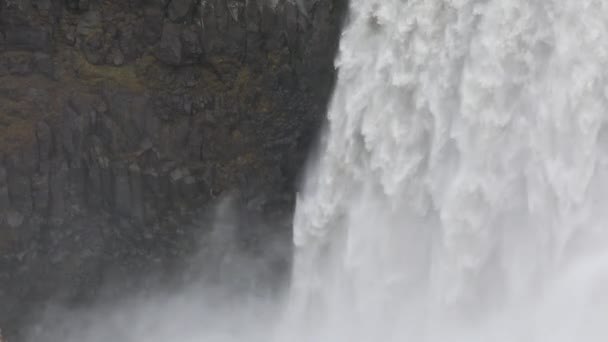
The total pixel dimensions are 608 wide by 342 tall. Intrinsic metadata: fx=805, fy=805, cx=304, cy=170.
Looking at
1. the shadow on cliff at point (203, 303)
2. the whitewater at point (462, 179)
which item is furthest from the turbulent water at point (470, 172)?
the shadow on cliff at point (203, 303)

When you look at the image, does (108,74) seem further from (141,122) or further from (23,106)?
(23,106)

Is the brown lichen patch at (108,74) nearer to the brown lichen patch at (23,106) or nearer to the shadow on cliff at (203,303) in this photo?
the brown lichen patch at (23,106)

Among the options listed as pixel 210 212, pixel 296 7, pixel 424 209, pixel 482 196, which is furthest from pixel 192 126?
pixel 482 196

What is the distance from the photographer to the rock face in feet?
66.5

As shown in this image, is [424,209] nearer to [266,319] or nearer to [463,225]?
[463,225]

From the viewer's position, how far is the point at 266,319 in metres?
22.5

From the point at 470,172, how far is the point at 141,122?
900 cm

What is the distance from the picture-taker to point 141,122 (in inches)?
830

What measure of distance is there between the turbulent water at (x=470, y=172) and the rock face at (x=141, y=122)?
178 cm

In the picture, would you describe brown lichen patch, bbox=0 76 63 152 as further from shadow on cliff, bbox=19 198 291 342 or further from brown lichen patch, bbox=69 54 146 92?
shadow on cliff, bbox=19 198 291 342

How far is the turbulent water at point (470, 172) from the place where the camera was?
15.6 metres

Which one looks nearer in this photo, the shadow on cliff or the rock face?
the rock face

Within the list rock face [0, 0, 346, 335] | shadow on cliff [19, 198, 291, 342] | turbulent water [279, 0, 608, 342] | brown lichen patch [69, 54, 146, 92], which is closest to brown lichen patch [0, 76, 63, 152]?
rock face [0, 0, 346, 335]

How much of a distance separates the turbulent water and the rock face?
70.0 inches
